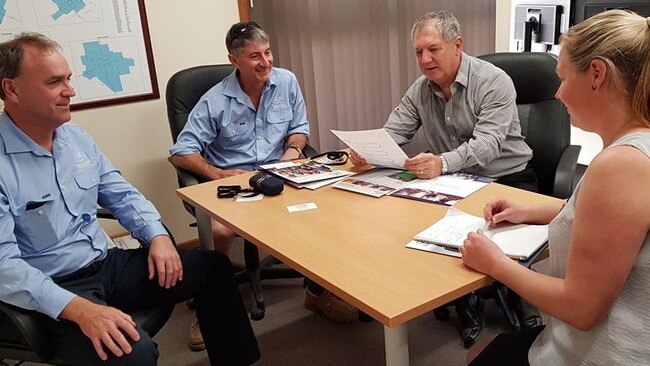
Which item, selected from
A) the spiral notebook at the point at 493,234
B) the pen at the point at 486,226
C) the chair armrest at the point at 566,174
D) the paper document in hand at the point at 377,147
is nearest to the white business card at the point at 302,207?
the paper document in hand at the point at 377,147

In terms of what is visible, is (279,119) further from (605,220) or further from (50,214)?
(605,220)

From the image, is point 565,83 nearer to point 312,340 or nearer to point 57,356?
point 57,356

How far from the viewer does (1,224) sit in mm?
1551

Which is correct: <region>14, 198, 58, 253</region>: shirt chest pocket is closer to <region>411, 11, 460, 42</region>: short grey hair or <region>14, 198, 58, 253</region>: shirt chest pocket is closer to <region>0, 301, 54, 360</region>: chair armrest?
<region>0, 301, 54, 360</region>: chair armrest

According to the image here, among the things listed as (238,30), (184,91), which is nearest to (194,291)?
(184,91)

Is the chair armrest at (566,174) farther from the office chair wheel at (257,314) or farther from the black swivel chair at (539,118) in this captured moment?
the office chair wheel at (257,314)

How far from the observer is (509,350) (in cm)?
127

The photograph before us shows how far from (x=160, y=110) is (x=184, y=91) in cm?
48

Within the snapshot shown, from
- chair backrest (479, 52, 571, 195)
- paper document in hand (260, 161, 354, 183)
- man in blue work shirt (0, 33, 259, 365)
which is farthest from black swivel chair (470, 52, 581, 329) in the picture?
man in blue work shirt (0, 33, 259, 365)

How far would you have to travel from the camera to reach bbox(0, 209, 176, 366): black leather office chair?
1.44m

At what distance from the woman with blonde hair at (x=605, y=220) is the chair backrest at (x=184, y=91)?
190 cm

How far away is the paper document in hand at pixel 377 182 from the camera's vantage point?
1829mm

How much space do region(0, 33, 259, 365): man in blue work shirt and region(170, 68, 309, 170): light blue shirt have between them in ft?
2.12

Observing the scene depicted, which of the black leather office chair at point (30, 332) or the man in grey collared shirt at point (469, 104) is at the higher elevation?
the man in grey collared shirt at point (469, 104)
